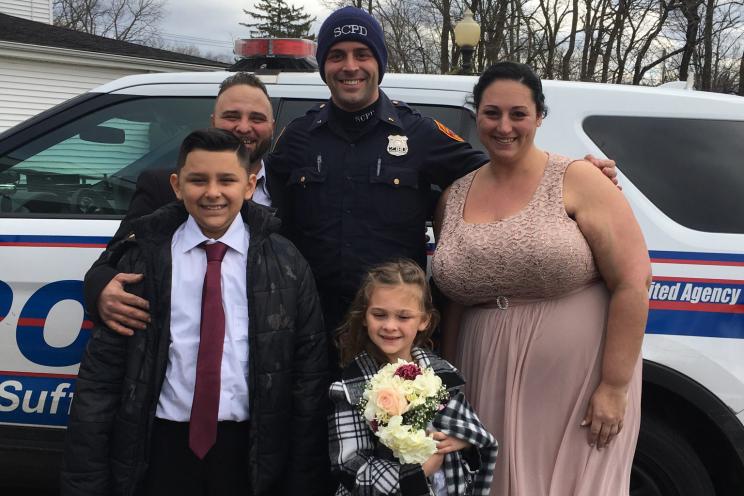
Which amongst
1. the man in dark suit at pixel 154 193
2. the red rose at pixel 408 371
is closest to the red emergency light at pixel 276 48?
the man in dark suit at pixel 154 193

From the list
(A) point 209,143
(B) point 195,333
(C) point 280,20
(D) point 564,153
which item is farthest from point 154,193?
(C) point 280,20

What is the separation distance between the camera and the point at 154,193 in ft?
7.57

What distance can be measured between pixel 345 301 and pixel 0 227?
147 centimetres

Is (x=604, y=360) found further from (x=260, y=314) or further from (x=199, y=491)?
(x=199, y=491)

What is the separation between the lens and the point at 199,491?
207 cm

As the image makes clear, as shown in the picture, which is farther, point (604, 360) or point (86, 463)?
point (604, 360)

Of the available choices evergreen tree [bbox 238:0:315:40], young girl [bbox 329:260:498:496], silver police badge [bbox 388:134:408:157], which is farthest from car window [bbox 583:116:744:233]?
evergreen tree [bbox 238:0:315:40]

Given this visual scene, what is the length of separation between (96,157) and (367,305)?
153cm

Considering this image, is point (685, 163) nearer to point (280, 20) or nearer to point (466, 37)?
point (466, 37)

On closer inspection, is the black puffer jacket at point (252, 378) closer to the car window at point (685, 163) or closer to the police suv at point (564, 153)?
the police suv at point (564, 153)

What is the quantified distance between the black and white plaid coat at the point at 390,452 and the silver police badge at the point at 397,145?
732 millimetres

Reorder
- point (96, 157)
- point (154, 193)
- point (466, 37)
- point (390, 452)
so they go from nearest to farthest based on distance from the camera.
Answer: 1. point (390, 452)
2. point (154, 193)
3. point (96, 157)
4. point (466, 37)

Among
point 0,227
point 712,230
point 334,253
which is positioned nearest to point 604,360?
→ point 712,230

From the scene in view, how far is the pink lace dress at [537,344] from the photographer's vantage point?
6.86 ft
